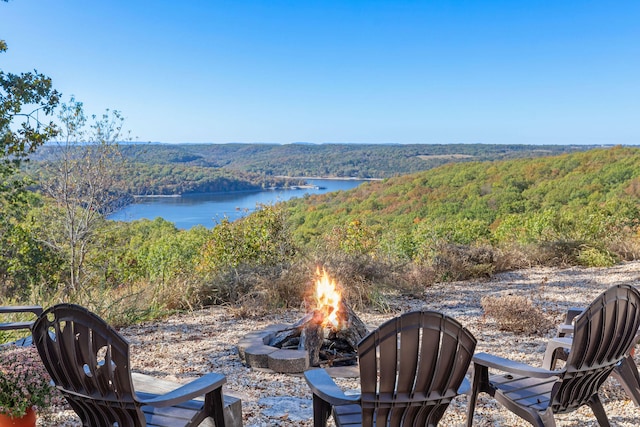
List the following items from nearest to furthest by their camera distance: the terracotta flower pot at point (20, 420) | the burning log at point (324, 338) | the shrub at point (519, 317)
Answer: the terracotta flower pot at point (20, 420) → the burning log at point (324, 338) → the shrub at point (519, 317)

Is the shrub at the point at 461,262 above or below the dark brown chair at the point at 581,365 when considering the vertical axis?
below

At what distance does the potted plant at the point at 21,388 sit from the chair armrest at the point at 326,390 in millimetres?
1247

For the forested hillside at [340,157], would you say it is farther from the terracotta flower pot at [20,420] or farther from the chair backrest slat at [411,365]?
the chair backrest slat at [411,365]

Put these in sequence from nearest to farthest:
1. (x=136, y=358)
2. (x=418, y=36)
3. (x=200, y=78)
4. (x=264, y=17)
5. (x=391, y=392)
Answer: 1. (x=391, y=392)
2. (x=136, y=358)
3. (x=264, y=17)
4. (x=418, y=36)
5. (x=200, y=78)

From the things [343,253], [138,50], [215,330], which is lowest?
[215,330]

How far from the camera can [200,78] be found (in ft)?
102

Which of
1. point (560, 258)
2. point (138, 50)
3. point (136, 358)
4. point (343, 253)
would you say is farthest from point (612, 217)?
point (138, 50)

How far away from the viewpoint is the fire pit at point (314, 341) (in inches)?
150

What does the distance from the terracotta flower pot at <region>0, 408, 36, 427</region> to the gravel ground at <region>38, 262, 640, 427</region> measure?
0.45 m

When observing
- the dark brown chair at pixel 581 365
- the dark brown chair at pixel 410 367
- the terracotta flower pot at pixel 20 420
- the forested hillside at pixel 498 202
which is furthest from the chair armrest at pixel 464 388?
the forested hillside at pixel 498 202

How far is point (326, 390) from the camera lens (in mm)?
2068

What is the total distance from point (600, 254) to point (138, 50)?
19.6 m

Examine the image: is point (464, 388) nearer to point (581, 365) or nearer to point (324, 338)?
point (581, 365)

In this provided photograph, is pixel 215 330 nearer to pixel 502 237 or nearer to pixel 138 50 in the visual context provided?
pixel 502 237
